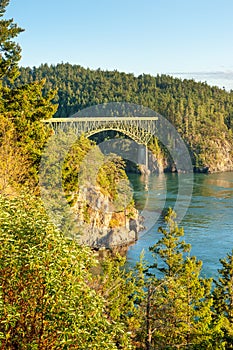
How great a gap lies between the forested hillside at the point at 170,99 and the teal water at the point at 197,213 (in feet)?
74.8

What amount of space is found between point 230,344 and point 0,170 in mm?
8919

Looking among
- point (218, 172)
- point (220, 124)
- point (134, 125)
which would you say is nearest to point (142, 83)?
point (220, 124)

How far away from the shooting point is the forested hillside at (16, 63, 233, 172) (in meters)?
84.2

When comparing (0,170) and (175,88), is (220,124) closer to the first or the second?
(175,88)

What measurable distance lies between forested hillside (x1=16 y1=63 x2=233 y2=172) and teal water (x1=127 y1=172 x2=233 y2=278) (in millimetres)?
22796

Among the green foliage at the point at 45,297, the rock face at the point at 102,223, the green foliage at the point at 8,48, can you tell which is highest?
the green foliage at the point at 8,48

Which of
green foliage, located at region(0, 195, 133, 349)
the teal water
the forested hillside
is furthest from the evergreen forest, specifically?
the forested hillside

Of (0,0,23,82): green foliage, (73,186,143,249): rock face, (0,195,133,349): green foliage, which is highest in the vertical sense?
(0,0,23,82): green foliage

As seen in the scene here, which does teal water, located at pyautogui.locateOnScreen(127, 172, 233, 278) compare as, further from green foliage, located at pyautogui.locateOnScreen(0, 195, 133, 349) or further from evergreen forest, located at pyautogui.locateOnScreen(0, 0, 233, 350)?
green foliage, located at pyautogui.locateOnScreen(0, 195, 133, 349)

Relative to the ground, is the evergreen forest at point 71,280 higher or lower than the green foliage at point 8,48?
lower

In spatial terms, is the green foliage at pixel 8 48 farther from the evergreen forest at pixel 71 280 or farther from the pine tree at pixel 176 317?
the pine tree at pixel 176 317

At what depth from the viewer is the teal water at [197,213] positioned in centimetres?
2608

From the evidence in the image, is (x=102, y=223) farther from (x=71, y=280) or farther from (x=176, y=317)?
(x=71, y=280)

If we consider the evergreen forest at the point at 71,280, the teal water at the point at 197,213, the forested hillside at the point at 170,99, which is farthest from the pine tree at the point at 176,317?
the forested hillside at the point at 170,99
